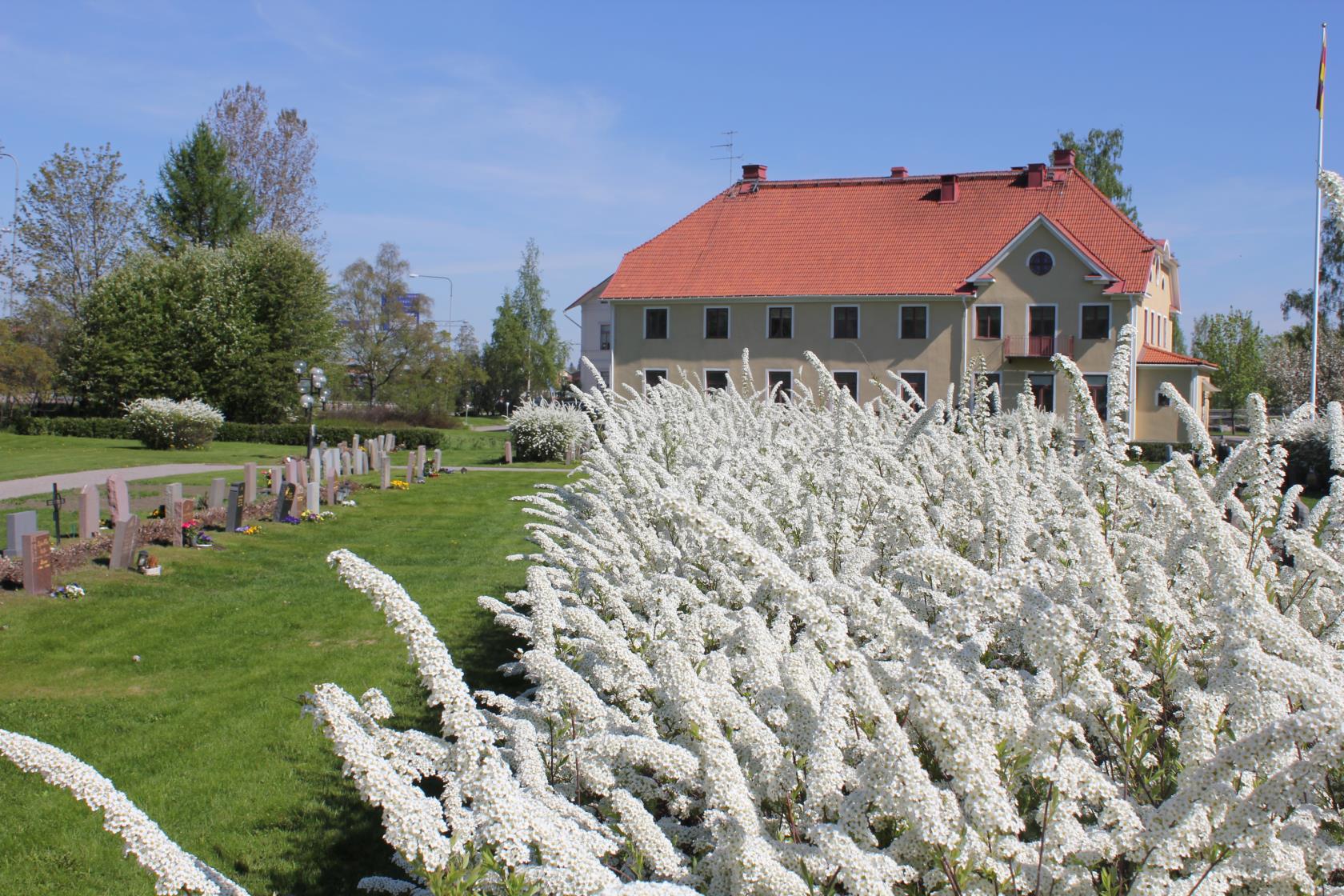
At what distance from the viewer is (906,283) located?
34469 millimetres

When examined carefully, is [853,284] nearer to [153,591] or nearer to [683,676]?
[153,591]

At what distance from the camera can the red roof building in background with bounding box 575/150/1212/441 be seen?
32.8 metres

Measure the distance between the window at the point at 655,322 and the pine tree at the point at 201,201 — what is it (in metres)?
18.0

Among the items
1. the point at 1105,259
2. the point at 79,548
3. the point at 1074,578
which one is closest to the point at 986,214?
the point at 1105,259

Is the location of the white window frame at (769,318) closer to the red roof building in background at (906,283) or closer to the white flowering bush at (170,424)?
the red roof building in background at (906,283)

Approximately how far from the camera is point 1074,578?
3350 millimetres

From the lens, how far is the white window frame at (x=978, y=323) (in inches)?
1319

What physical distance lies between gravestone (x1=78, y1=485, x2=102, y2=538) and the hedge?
20.3 meters

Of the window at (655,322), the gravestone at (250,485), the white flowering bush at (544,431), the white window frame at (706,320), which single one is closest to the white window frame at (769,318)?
the white window frame at (706,320)

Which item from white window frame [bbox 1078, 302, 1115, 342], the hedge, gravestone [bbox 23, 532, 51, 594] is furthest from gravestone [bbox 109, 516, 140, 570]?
white window frame [bbox 1078, 302, 1115, 342]

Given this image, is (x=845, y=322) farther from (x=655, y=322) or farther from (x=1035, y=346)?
(x=655, y=322)

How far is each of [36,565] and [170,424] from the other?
70.4ft

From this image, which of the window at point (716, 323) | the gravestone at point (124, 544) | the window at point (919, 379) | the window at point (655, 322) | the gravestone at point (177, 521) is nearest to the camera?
the gravestone at point (124, 544)

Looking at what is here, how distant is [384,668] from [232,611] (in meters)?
2.52
